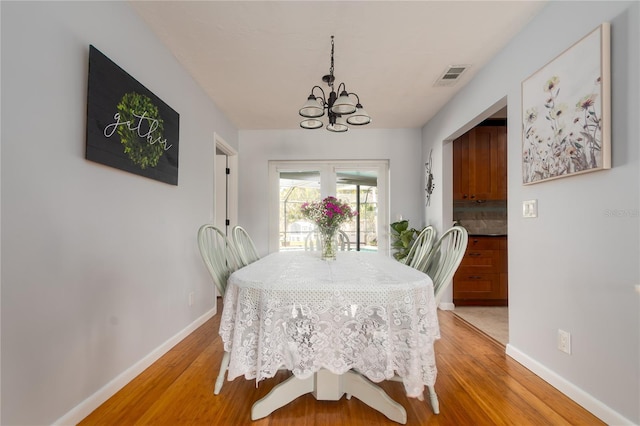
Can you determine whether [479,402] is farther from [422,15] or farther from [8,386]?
[422,15]

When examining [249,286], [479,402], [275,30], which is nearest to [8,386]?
[249,286]

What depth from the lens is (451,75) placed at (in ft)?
9.56

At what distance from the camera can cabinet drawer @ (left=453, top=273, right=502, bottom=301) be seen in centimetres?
376

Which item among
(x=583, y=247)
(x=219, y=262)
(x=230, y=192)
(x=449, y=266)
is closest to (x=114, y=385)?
(x=219, y=262)

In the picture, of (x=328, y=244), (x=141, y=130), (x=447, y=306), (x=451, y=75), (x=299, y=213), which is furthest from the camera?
(x=299, y=213)

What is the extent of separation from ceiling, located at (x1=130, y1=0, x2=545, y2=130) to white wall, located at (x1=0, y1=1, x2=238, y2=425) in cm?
37

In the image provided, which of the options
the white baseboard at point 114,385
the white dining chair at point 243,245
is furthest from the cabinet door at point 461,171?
the white baseboard at point 114,385

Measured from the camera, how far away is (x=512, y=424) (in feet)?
5.04

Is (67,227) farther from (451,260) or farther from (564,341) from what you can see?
(564,341)

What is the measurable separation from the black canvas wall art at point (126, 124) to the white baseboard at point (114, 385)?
1.25 metres

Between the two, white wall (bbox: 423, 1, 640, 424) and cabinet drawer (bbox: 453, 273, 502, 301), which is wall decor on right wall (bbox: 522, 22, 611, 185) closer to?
white wall (bbox: 423, 1, 640, 424)

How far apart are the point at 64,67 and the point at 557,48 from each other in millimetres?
2707

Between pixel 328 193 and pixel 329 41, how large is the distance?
251 centimetres

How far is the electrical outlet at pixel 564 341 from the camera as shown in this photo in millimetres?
1806
